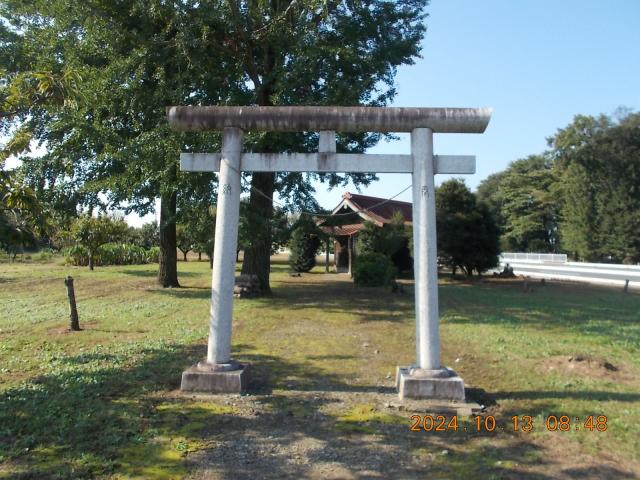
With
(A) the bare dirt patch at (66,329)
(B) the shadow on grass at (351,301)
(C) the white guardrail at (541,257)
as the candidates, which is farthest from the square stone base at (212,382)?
(C) the white guardrail at (541,257)

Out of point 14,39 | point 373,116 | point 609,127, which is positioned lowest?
point 373,116

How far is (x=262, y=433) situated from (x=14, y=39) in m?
20.2

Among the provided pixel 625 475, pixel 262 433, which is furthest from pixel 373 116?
pixel 625 475

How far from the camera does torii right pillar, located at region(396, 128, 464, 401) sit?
6.06 meters

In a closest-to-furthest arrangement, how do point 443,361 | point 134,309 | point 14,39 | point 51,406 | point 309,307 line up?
point 51,406 < point 443,361 < point 134,309 < point 309,307 < point 14,39

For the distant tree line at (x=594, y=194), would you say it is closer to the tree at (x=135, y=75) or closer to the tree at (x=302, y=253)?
the tree at (x=302, y=253)

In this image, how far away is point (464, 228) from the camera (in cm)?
2505

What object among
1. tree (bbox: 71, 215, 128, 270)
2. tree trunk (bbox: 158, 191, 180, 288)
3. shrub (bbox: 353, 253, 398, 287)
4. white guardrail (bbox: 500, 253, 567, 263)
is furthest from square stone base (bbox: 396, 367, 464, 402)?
white guardrail (bbox: 500, 253, 567, 263)

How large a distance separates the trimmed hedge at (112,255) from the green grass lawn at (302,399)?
19235 millimetres

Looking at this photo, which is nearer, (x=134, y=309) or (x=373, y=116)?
(x=373, y=116)

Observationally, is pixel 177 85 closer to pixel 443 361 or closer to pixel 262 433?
Result: pixel 443 361

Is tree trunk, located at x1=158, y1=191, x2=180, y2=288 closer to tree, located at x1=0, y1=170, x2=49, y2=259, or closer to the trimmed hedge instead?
the trimmed hedge

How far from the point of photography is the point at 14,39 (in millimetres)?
19062

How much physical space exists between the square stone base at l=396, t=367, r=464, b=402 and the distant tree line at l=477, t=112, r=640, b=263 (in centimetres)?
3787
